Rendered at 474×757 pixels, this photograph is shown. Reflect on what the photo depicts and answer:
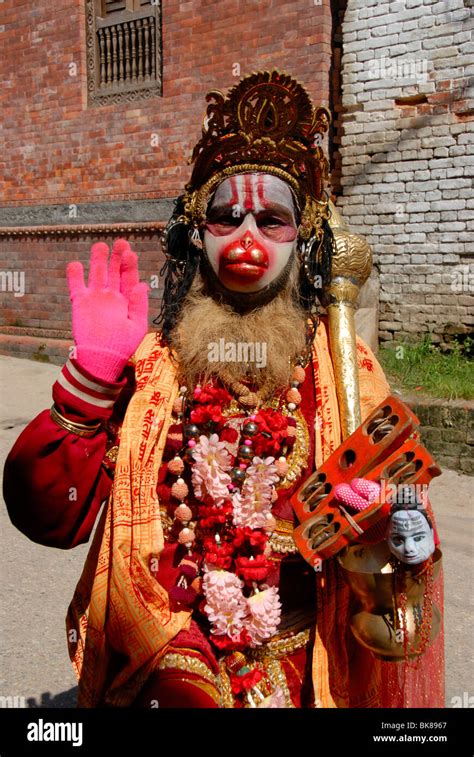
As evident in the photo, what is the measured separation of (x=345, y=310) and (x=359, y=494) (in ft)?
2.49

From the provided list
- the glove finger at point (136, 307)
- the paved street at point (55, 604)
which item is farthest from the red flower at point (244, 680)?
the paved street at point (55, 604)

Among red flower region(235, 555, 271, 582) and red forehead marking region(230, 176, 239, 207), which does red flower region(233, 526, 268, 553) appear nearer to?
red flower region(235, 555, 271, 582)

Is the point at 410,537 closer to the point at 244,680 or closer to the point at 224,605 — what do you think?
the point at 224,605

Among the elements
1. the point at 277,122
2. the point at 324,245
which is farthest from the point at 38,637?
the point at 277,122

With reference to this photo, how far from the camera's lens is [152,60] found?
9.52 metres

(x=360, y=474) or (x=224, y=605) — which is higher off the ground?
(x=360, y=474)

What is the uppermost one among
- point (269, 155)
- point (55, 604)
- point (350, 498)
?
point (269, 155)

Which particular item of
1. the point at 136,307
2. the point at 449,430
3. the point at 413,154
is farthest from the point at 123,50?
the point at 136,307

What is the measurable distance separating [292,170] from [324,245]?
27cm

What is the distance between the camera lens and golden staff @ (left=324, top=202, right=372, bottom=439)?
7.67 ft

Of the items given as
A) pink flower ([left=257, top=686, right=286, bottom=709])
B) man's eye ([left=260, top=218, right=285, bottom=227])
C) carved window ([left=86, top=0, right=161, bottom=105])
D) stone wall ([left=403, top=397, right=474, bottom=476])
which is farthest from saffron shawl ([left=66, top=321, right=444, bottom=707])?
carved window ([left=86, top=0, right=161, bottom=105])

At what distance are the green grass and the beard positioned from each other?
4.70 metres

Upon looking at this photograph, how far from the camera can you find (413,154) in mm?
7867

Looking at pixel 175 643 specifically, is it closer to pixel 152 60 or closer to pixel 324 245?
pixel 324 245
